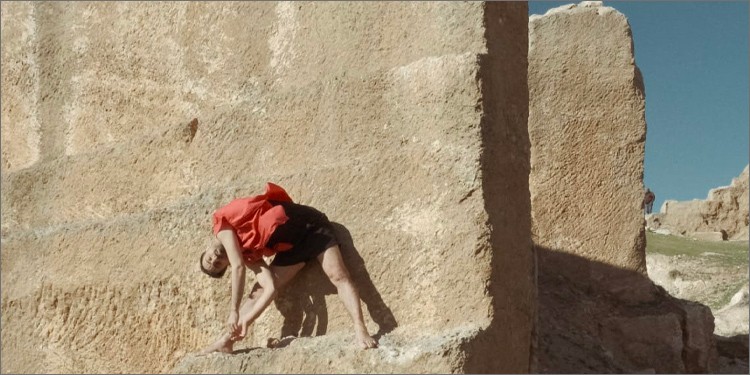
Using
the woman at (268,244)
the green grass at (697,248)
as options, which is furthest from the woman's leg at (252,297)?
the green grass at (697,248)

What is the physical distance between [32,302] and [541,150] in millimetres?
3529

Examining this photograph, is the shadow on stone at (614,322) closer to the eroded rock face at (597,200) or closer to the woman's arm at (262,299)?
the eroded rock face at (597,200)

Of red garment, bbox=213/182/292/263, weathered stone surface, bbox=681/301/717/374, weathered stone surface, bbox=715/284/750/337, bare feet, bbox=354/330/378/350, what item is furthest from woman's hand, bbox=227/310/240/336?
weathered stone surface, bbox=715/284/750/337

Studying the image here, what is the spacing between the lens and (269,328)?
4.45m

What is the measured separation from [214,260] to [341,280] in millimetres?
630

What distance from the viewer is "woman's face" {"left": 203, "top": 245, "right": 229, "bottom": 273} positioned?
436 centimetres

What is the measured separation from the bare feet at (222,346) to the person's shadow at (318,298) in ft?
0.69

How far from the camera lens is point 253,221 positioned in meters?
4.28

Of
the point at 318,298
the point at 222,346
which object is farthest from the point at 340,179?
the point at 222,346

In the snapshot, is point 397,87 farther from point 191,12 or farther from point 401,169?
point 191,12

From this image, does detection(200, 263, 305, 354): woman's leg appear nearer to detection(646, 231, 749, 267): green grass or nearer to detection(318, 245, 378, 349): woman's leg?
detection(318, 245, 378, 349): woman's leg

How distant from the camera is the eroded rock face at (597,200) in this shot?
6.22 metres

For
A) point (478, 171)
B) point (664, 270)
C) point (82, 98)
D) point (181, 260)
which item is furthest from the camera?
point (664, 270)

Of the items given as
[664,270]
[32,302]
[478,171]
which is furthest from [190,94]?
[664,270]
